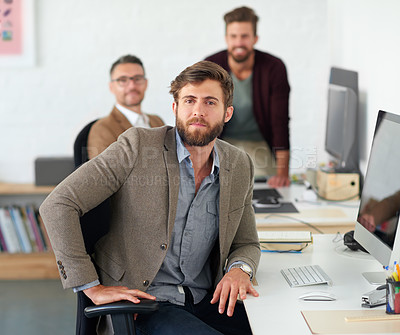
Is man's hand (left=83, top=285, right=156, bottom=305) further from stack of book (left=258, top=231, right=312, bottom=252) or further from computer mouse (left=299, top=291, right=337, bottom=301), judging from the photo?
stack of book (left=258, top=231, right=312, bottom=252)

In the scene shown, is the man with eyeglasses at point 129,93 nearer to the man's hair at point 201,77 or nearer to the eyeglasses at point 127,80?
the eyeglasses at point 127,80

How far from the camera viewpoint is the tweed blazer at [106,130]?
2453mm

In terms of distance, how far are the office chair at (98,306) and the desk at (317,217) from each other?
0.93 m

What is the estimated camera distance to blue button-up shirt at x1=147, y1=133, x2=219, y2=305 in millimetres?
1895

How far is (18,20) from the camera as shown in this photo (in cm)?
402

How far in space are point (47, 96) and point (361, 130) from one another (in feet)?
7.21

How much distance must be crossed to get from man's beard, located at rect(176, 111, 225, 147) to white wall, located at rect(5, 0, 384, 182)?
7.05 ft

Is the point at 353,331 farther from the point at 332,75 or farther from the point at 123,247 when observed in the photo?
the point at 332,75

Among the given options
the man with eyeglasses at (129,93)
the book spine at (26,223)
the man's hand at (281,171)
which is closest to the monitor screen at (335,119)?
the man's hand at (281,171)

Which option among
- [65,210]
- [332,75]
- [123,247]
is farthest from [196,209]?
[332,75]

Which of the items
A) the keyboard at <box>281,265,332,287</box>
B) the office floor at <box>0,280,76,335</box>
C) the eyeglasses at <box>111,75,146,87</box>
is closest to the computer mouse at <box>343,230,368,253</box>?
the keyboard at <box>281,265,332,287</box>

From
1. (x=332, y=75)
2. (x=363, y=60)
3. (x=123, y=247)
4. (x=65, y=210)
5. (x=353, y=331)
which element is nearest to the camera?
(x=353, y=331)

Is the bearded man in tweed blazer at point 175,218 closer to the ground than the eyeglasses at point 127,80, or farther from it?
closer to the ground

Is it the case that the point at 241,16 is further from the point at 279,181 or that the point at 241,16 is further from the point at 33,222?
the point at 33,222
